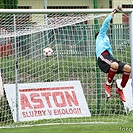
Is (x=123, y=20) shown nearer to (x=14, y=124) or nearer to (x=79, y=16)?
(x=79, y=16)

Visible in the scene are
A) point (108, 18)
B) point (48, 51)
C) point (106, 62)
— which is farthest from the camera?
point (48, 51)

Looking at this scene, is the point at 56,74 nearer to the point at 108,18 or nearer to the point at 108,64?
the point at 108,64

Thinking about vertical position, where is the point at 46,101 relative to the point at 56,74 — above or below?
below

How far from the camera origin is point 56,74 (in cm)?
1421

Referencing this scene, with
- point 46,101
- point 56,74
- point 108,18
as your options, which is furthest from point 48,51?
point 108,18

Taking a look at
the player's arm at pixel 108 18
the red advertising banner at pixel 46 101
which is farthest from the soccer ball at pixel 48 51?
the player's arm at pixel 108 18

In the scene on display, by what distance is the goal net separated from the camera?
547 inches

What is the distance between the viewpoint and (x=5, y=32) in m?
13.7

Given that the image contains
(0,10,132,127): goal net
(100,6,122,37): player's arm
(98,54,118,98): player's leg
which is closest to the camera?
(100,6,122,37): player's arm

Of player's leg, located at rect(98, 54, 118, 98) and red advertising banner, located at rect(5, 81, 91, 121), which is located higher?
player's leg, located at rect(98, 54, 118, 98)

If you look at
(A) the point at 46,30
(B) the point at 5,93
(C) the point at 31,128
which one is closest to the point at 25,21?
(A) the point at 46,30

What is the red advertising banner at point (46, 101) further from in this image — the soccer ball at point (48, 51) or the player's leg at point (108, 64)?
the player's leg at point (108, 64)

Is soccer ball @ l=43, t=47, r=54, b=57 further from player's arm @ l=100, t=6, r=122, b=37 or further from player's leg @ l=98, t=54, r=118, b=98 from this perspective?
player's arm @ l=100, t=6, r=122, b=37

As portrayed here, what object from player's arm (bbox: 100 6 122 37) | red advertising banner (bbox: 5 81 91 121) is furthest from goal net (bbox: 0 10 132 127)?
player's arm (bbox: 100 6 122 37)
